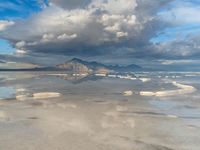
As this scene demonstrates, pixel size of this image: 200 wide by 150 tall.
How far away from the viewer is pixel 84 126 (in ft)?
63.9

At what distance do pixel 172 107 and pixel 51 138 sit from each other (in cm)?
1466

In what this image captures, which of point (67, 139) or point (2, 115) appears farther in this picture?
point (2, 115)

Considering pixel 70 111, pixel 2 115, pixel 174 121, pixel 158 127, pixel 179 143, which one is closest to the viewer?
pixel 179 143

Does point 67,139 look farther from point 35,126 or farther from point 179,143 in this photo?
point 179,143

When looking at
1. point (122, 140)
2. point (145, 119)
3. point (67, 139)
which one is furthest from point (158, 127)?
point (67, 139)

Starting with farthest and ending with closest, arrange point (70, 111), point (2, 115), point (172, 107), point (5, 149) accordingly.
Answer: point (172, 107) < point (70, 111) < point (2, 115) < point (5, 149)

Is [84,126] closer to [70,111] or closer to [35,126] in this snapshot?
[35,126]

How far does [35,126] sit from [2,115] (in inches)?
189

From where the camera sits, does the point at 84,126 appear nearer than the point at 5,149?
No

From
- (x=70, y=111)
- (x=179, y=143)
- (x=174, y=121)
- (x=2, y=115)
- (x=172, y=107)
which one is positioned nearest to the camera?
(x=179, y=143)

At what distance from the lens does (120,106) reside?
28.2 meters

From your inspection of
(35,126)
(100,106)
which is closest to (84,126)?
(35,126)

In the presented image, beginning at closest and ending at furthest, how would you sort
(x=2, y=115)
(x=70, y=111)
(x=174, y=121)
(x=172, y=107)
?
(x=174, y=121)
(x=2, y=115)
(x=70, y=111)
(x=172, y=107)

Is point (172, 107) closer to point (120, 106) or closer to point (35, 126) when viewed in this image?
point (120, 106)
